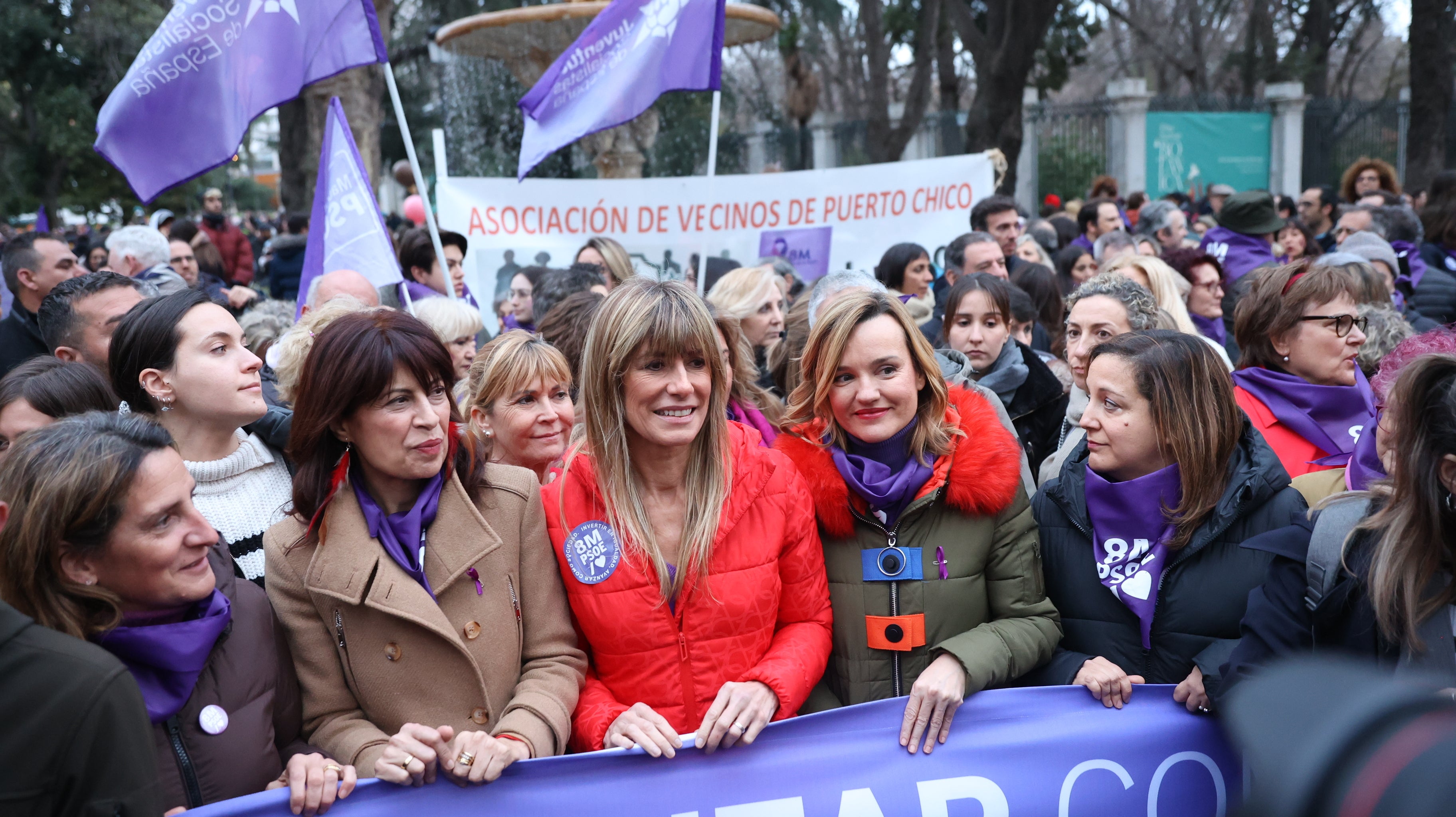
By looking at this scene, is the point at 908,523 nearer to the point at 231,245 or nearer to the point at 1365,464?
the point at 1365,464

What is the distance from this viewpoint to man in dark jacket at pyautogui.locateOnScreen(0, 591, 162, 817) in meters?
1.71

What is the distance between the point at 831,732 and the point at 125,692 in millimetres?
1574

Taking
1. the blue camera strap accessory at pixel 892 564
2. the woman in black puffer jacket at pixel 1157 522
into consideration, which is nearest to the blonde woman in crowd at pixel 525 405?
the blue camera strap accessory at pixel 892 564

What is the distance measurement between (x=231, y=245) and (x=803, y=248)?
24.7 ft

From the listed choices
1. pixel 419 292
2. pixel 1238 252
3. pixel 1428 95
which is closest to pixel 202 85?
pixel 419 292

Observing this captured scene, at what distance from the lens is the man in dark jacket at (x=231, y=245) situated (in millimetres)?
12328

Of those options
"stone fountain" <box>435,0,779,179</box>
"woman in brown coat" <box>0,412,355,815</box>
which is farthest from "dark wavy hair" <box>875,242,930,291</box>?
"woman in brown coat" <box>0,412,355,815</box>

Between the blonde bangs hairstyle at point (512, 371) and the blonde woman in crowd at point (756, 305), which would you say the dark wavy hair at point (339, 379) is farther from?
the blonde woman in crowd at point (756, 305)

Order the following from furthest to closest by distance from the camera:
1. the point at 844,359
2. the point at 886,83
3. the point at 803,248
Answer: the point at 886,83
the point at 803,248
the point at 844,359

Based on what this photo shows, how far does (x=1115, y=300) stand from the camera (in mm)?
4445

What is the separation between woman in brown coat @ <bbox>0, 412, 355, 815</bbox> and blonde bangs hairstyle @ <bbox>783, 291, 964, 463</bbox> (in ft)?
4.95

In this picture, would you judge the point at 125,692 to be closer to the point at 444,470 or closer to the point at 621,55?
the point at 444,470

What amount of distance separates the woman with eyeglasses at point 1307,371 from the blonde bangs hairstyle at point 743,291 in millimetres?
2337

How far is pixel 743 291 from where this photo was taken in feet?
18.1
